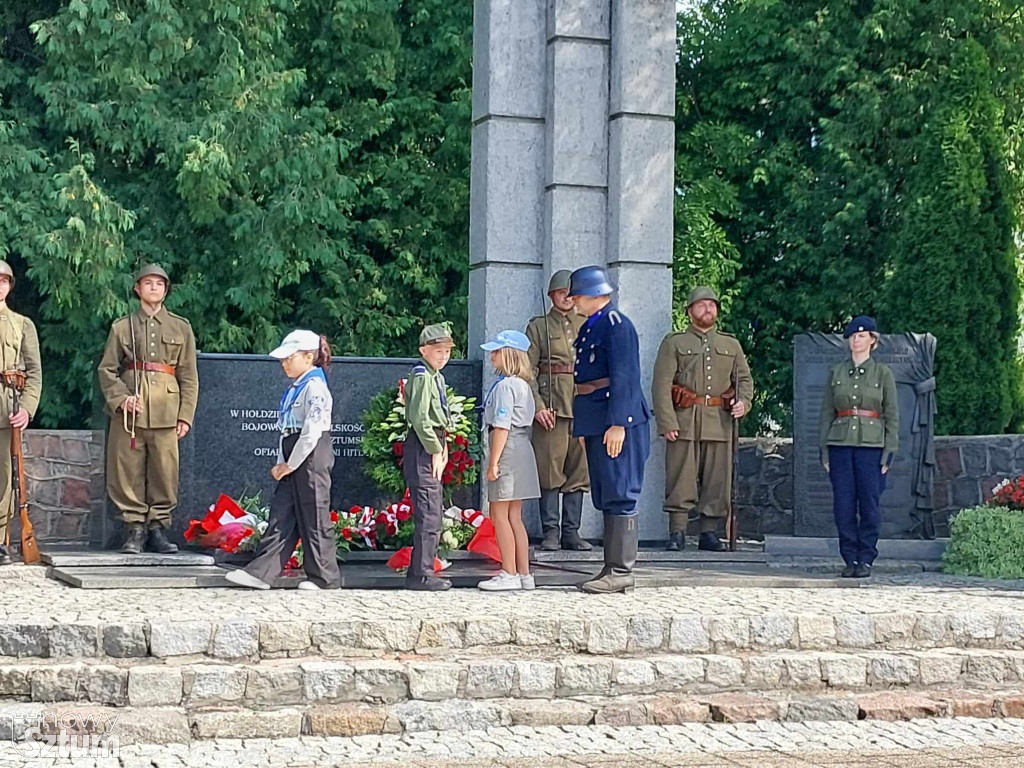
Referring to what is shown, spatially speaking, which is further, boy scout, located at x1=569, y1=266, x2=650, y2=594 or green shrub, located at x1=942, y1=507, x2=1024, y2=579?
green shrub, located at x1=942, y1=507, x2=1024, y2=579

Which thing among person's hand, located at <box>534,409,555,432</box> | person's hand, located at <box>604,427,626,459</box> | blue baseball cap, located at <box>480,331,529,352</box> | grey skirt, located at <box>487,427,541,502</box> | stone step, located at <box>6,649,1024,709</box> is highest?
blue baseball cap, located at <box>480,331,529,352</box>

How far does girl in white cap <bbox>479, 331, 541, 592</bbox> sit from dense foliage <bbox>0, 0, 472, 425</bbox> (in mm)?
6294

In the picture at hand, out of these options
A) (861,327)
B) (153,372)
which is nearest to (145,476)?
(153,372)

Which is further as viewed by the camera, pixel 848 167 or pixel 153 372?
pixel 848 167

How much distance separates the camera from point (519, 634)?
7.47 m

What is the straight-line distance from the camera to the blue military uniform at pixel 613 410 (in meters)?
8.95

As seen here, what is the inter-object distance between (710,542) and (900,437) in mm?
1771

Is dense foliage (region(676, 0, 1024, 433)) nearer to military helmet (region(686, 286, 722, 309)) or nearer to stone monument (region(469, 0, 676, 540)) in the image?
military helmet (region(686, 286, 722, 309))

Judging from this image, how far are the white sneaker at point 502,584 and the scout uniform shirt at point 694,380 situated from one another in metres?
2.86

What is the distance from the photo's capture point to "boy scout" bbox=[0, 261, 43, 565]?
10484 millimetres

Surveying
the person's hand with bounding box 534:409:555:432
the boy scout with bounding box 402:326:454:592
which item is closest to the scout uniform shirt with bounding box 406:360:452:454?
the boy scout with bounding box 402:326:454:592

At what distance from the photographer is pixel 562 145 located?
11930 mm

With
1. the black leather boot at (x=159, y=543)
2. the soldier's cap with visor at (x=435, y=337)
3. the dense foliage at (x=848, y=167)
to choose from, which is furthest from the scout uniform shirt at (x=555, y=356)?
the dense foliage at (x=848, y=167)

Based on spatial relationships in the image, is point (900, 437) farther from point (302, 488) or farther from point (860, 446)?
point (302, 488)
